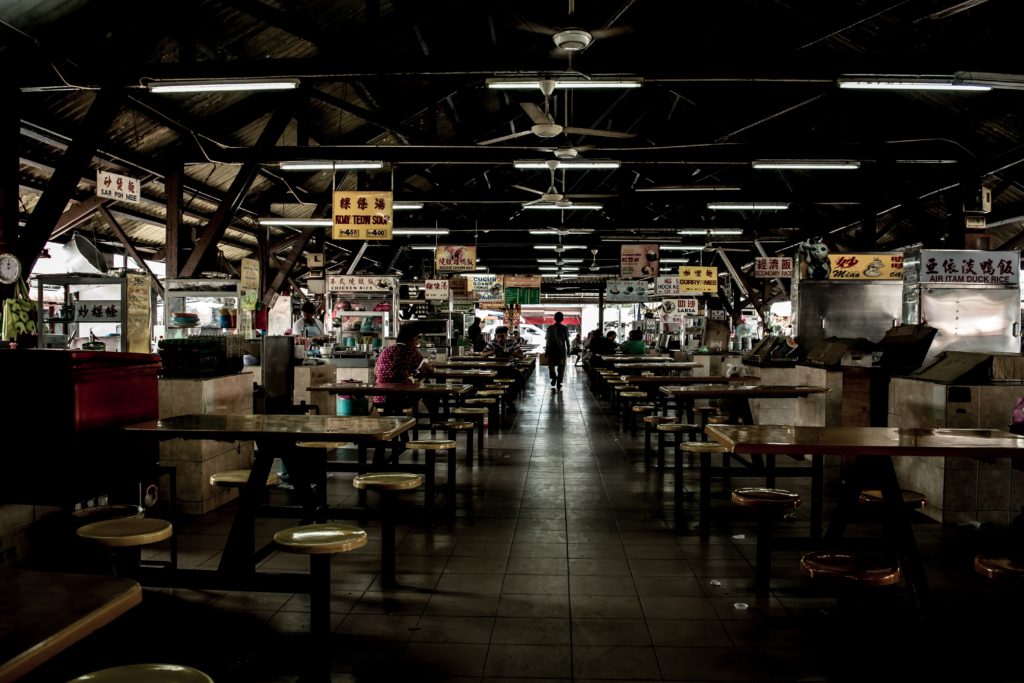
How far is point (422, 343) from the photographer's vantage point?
16391mm

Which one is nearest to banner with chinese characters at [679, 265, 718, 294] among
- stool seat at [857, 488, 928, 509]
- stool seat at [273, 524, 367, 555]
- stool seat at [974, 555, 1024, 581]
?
stool seat at [857, 488, 928, 509]

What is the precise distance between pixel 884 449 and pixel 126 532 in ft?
11.3

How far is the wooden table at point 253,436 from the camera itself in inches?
136

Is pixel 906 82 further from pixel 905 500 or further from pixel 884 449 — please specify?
→ pixel 884 449

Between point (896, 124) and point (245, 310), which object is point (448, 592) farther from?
point (896, 124)

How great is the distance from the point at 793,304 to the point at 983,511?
626 centimetres

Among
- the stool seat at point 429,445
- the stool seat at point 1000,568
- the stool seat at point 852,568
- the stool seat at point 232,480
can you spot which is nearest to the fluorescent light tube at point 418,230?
the stool seat at point 429,445

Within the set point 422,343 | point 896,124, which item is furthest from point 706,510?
point 422,343

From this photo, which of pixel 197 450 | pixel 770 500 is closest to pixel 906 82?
pixel 770 500

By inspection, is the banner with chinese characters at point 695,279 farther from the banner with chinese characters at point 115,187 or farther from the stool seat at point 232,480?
the stool seat at point 232,480

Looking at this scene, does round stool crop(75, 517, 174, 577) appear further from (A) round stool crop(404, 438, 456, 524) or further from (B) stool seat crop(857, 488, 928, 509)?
(B) stool seat crop(857, 488, 928, 509)

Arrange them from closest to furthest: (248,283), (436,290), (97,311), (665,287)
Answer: (97,311) → (248,283) → (436,290) → (665,287)

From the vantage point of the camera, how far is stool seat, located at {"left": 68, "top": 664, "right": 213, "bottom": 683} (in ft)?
4.93

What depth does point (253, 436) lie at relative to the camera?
3.50 metres
